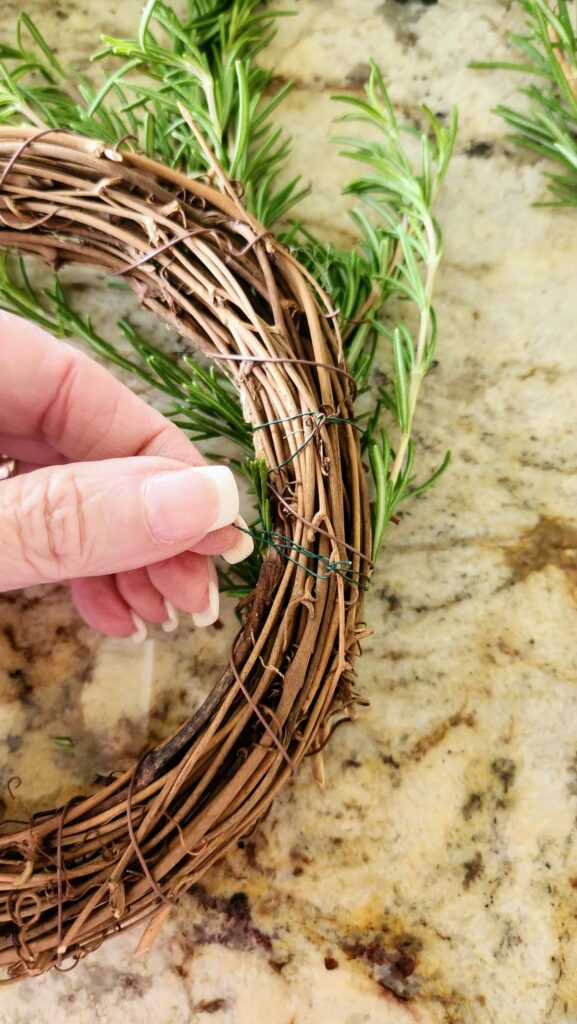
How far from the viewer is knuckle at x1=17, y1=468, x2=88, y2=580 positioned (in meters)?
0.66

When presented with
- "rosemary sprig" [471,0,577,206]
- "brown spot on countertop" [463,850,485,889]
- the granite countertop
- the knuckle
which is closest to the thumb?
the knuckle

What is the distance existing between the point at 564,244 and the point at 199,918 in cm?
93

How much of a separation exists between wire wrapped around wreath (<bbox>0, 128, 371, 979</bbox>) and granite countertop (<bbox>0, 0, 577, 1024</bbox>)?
5.1 inches

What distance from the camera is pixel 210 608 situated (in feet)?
2.96

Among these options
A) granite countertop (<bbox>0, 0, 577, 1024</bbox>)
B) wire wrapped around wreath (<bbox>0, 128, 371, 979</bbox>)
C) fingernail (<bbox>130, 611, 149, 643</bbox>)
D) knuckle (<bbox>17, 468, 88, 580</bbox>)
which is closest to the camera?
knuckle (<bbox>17, 468, 88, 580</bbox>)

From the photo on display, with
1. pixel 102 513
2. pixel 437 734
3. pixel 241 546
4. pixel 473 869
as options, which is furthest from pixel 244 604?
pixel 473 869

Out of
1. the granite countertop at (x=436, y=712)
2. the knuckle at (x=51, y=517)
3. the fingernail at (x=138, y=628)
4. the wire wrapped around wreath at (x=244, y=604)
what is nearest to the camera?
the knuckle at (x=51, y=517)

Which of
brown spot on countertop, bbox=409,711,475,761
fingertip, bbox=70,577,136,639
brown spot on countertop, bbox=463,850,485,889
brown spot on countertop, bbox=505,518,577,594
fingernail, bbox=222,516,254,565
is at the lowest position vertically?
brown spot on countertop, bbox=463,850,485,889

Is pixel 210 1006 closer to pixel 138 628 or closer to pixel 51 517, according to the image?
pixel 138 628

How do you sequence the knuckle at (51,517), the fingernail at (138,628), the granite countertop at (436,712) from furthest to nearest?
the fingernail at (138,628) → the granite countertop at (436,712) → the knuckle at (51,517)

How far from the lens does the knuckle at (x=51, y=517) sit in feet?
2.17

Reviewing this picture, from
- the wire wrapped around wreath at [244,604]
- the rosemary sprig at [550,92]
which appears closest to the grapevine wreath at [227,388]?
the wire wrapped around wreath at [244,604]

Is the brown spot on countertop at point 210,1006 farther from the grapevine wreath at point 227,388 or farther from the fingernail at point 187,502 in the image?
the fingernail at point 187,502

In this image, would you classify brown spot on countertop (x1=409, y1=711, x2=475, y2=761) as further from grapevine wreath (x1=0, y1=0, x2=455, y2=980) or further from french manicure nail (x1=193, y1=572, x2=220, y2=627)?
french manicure nail (x1=193, y1=572, x2=220, y2=627)
